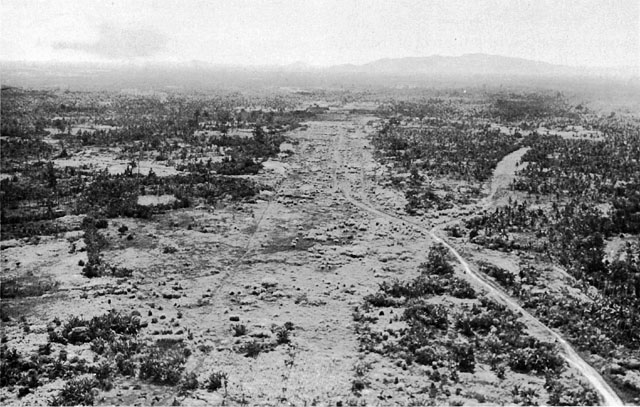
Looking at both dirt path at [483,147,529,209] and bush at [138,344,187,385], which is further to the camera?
dirt path at [483,147,529,209]

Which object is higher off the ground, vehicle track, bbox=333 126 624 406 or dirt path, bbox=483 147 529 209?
dirt path, bbox=483 147 529 209

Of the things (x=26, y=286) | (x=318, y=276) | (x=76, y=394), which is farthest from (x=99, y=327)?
(x=318, y=276)

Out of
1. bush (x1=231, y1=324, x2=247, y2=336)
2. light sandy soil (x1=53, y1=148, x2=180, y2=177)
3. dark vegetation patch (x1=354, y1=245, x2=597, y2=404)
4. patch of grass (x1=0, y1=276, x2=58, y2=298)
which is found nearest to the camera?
dark vegetation patch (x1=354, y1=245, x2=597, y2=404)

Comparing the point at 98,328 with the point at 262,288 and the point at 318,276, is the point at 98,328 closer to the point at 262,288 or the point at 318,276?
the point at 262,288

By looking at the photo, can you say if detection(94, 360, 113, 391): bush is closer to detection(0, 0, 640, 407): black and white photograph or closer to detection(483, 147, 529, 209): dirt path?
detection(0, 0, 640, 407): black and white photograph

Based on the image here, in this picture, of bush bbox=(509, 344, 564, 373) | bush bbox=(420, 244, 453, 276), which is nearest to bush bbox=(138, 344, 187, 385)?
bush bbox=(509, 344, 564, 373)

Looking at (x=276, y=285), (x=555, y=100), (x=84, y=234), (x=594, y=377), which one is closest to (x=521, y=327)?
(x=594, y=377)

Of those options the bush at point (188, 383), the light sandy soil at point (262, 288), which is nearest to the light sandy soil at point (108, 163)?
the light sandy soil at point (262, 288)
